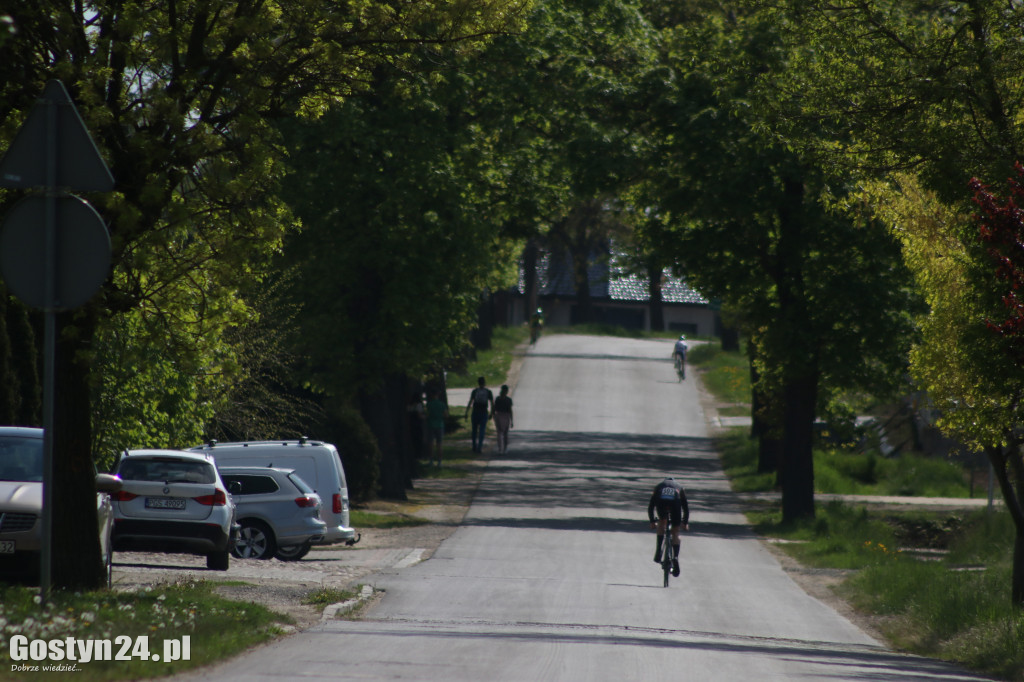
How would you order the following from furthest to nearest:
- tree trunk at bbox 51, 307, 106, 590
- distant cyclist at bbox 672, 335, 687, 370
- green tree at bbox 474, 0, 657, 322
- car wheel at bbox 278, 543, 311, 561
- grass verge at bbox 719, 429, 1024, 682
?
distant cyclist at bbox 672, 335, 687, 370
green tree at bbox 474, 0, 657, 322
car wheel at bbox 278, 543, 311, 561
grass verge at bbox 719, 429, 1024, 682
tree trunk at bbox 51, 307, 106, 590

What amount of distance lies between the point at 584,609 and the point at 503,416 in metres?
22.3

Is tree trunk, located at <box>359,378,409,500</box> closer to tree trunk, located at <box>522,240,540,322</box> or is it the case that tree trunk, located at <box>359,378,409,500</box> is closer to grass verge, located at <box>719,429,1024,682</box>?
grass verge, located at <box>719,429,1024,682</box>

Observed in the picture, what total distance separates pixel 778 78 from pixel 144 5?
8.10m

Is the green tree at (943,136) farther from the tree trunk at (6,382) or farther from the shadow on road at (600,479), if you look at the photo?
the tree trunk at (6,382)

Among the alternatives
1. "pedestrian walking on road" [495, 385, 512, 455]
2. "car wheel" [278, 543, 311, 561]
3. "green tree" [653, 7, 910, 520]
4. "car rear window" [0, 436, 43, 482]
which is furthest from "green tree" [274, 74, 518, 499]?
"car rear window" [0, 436, 43, 482]

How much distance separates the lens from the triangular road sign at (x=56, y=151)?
8062 millimetres

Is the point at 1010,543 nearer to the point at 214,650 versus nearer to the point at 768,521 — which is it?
the point at 768,521

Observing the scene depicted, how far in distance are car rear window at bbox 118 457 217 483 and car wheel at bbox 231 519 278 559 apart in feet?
7.21

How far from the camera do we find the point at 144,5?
36.9 feet

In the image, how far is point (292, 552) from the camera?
19.1 metres

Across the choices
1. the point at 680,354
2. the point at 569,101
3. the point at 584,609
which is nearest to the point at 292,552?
the point at 584,609

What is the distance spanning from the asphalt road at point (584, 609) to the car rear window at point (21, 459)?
12.5 feet

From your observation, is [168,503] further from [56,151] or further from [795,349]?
[795,349]

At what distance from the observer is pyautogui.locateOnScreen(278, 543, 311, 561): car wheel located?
19.0 m
